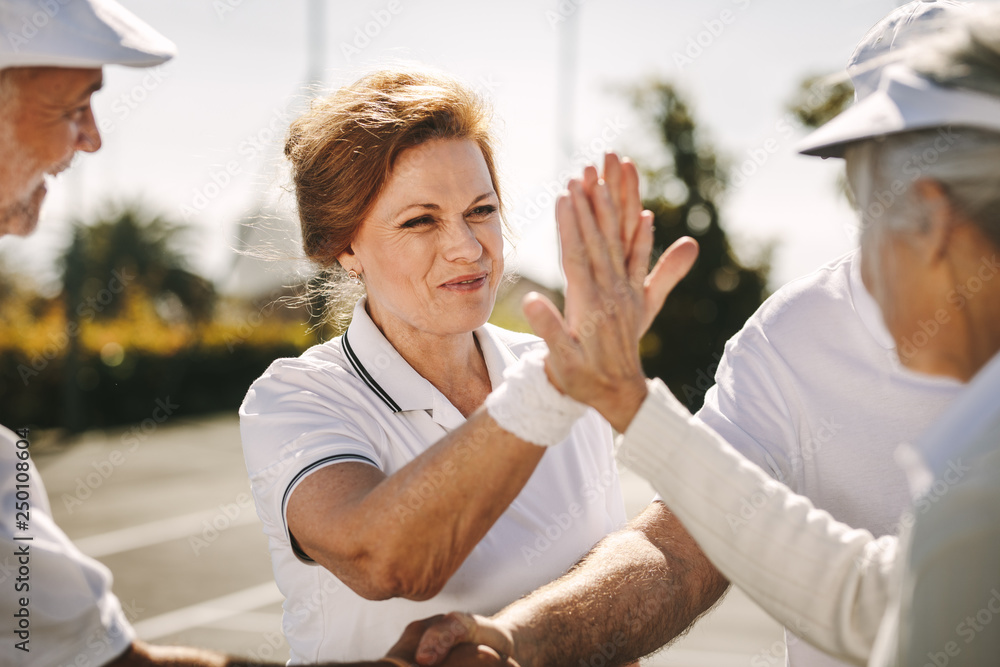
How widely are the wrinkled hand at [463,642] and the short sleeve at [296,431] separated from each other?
38 cm

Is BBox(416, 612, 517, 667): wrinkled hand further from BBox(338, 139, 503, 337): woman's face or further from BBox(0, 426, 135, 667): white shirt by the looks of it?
BBox(338, 139, 503, 337): woman's face

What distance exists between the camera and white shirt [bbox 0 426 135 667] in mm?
1517

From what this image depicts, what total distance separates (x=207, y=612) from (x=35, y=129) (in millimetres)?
6753

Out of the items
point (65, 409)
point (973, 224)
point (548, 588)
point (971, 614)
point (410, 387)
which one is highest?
point (973, 224)

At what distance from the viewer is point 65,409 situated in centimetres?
1700

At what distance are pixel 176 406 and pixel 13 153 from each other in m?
20.5

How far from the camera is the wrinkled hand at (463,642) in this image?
176 cm

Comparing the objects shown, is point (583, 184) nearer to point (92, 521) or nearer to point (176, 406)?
point (92, 521)

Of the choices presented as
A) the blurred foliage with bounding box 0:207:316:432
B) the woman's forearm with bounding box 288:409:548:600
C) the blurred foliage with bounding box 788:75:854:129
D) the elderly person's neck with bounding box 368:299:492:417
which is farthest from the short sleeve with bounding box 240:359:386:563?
the blurred foliage with bounding box 0:207:316:432

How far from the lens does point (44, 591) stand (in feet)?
5.28

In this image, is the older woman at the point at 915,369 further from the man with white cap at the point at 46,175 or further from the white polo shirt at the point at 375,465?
the man with white cap at the point at 46,175

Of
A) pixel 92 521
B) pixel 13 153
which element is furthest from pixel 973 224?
pixel 92 521

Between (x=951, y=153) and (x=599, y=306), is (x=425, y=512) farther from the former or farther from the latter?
(x=951, y=153)

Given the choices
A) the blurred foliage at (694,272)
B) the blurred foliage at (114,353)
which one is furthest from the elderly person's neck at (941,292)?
the blurred foliage at (694,272)
